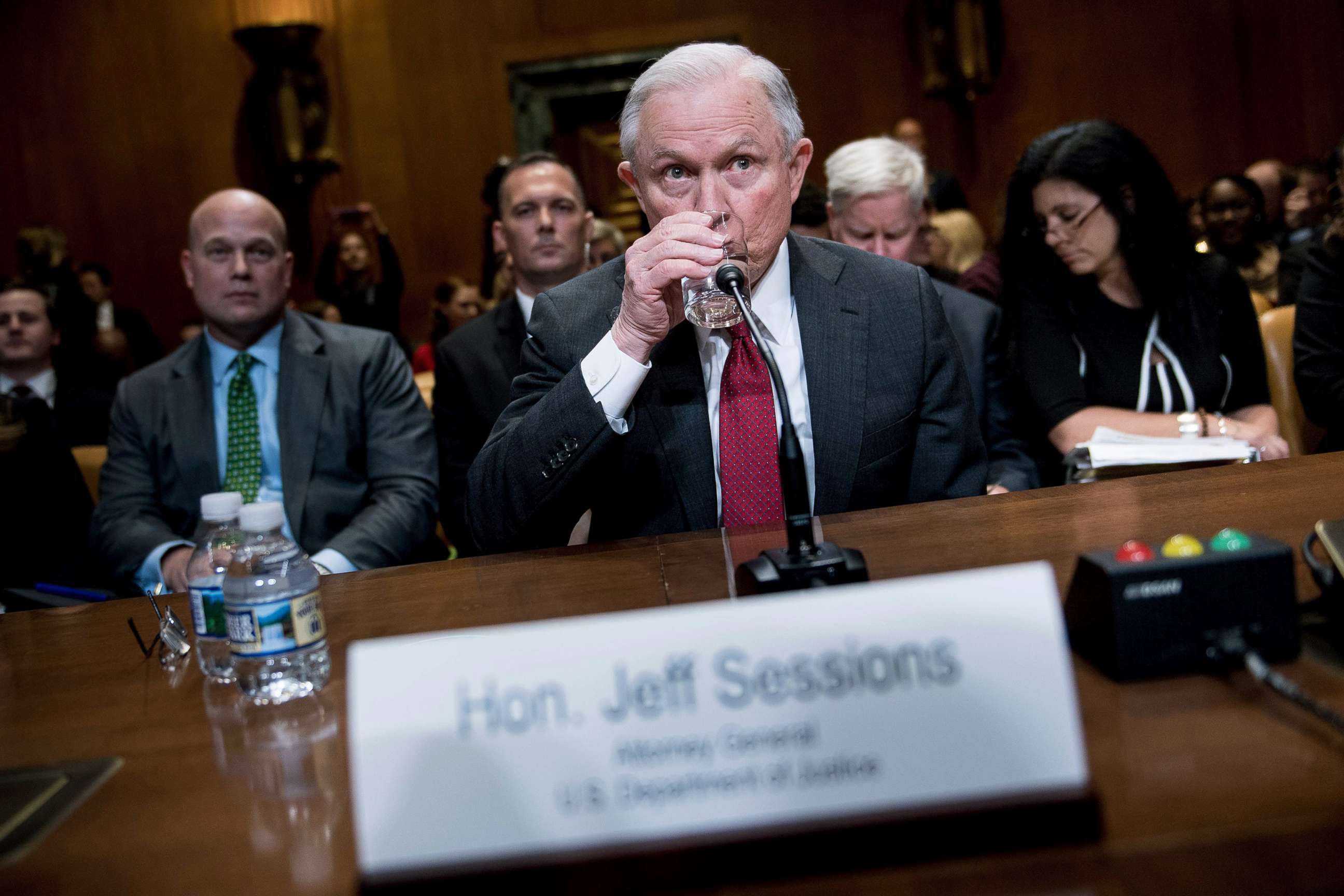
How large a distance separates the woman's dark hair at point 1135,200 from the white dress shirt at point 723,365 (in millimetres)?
1196

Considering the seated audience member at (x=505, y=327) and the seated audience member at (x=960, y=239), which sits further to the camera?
the seated audience member at (x=960, y=239)

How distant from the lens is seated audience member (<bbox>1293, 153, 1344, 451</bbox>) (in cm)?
258

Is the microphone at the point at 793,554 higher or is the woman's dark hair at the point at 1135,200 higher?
the woman's dark hair at the point at 1135,200

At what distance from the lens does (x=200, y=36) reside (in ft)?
24.2

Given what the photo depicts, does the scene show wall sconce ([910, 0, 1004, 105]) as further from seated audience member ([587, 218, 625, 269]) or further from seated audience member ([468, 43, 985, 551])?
seated audience member ([468, 43, 985, 551])

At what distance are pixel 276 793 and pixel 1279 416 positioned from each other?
2.56 m

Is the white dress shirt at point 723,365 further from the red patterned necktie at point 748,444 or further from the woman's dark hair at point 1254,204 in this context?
the woman's dark hair at point 1254,204

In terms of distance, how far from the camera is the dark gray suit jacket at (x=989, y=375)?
9.41 feet

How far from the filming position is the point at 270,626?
115cm

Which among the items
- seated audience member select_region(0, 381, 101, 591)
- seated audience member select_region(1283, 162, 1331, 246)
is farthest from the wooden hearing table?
seated audience member select_region(1283, 162, 1331, 246)

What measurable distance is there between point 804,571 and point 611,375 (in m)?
0.61

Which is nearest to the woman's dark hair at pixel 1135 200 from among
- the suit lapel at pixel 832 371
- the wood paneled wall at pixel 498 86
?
the suit lapel at pixel 832 371

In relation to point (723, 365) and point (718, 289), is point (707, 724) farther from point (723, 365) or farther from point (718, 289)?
point (723, 365)

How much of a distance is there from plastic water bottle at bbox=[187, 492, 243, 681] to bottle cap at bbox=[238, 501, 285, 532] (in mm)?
87
